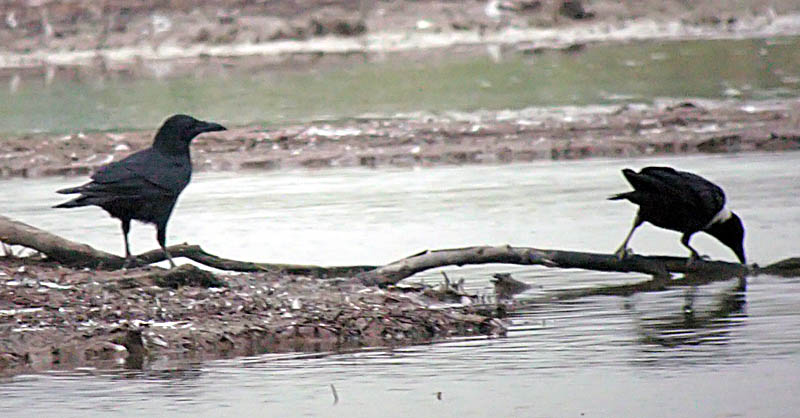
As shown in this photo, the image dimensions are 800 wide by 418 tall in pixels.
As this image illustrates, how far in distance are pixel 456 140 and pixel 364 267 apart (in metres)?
10.0

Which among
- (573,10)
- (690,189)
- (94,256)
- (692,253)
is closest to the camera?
(94,256)

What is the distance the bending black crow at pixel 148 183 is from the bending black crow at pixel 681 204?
2.97 m

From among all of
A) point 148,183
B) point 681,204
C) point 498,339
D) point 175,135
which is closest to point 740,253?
point 681,204

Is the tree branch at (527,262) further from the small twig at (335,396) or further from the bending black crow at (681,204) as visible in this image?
the small twig at (335,396)

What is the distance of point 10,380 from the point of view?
28.9 feet

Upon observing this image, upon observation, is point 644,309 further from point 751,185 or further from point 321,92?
point 321,92

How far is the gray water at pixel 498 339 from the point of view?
809cm

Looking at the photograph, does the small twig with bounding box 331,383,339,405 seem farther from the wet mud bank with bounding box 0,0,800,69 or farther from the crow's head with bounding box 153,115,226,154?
the wet mud bank with bounding box 0,0,800,69

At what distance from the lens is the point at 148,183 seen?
1091 cm

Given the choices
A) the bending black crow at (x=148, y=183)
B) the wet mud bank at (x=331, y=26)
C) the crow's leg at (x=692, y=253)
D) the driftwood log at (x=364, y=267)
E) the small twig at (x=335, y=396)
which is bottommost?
the small twig at (x=335, y=396)

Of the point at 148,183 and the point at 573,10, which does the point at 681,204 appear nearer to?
the point at 148,183

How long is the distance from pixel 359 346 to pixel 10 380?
190 cm

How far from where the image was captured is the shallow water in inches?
983

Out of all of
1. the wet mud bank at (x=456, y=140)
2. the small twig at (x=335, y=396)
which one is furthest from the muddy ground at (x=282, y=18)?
the small twig at (x=335, y=396)
